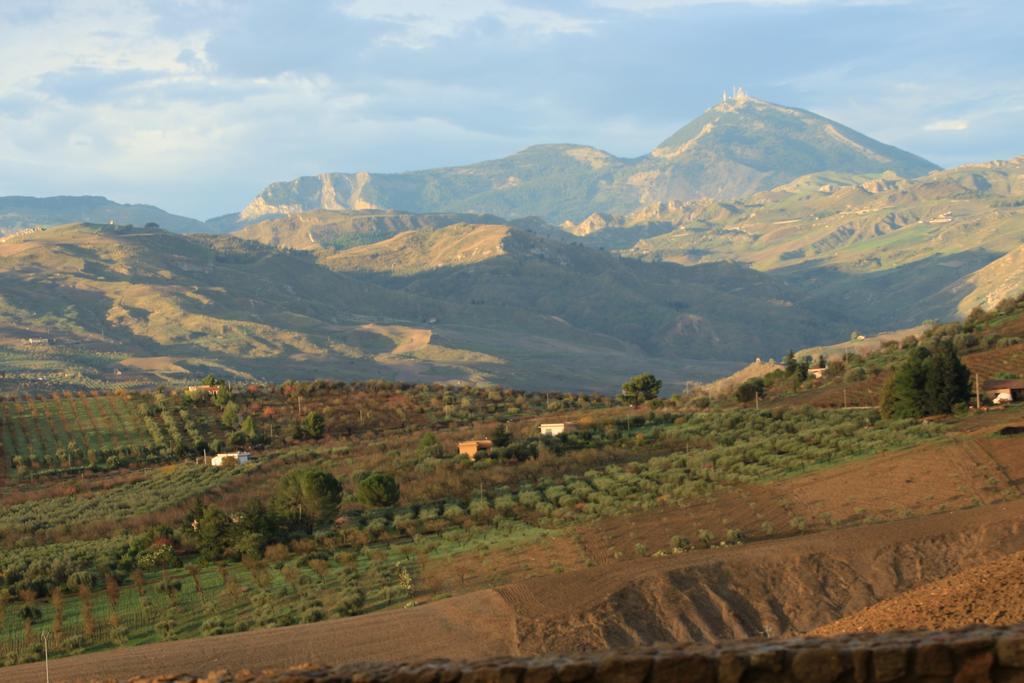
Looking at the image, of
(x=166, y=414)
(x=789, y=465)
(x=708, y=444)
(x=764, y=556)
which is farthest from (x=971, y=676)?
(x=166, y=414)

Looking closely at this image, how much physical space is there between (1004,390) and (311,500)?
102 ft

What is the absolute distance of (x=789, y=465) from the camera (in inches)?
1813

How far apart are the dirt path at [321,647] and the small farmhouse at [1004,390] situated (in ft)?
119

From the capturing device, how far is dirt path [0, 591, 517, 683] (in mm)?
24355

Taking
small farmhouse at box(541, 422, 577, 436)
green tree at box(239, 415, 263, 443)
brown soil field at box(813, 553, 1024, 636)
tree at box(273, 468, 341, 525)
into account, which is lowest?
green tree at box(239, 415, 263, 443)

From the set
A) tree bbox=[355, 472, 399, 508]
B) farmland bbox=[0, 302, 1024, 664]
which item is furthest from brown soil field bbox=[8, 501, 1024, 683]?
tree bbox=[355, 472, 399, 508]

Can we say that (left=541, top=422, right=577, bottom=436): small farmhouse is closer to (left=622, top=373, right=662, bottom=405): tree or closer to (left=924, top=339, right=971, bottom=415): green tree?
(left=924, top=339, right=971, bottom=415): green tree

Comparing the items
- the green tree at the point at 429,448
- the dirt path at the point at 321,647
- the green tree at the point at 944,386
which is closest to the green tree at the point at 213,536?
the dirt path at the point at 321,647

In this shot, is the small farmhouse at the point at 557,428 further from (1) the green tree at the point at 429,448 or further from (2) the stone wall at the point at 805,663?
(2) the stone wall at the point at 805,663

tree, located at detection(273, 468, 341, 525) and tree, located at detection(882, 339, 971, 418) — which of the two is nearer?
tree, located at detection(273, 468, 341, 525)

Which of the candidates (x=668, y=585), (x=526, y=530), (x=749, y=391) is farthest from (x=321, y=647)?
(x=749, y=391)

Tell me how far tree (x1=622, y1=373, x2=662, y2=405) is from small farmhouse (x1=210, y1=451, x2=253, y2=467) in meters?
28.5

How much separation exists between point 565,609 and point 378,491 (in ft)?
72.2

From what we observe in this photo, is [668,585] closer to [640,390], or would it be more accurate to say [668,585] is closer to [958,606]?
[958,606]
